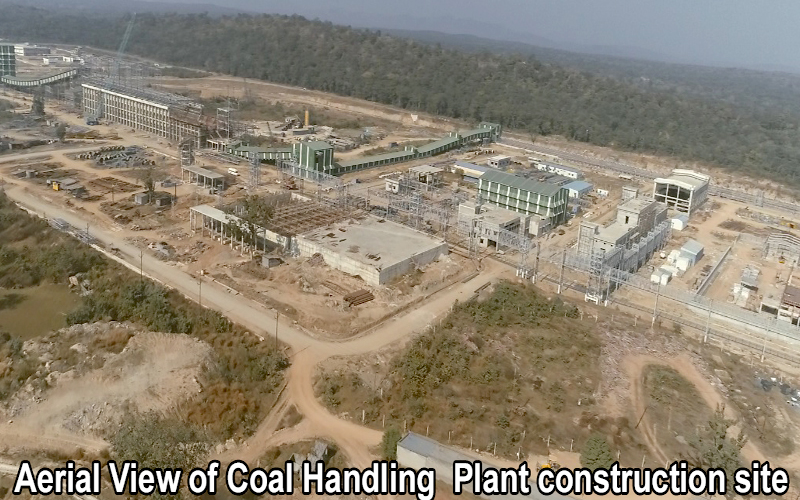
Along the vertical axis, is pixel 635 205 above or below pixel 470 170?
above

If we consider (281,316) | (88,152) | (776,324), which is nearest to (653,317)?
(776,324)

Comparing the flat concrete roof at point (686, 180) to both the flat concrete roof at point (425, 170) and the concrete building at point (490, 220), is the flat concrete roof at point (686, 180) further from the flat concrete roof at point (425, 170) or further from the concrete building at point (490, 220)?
the flat concrete roof at point (425, 170)

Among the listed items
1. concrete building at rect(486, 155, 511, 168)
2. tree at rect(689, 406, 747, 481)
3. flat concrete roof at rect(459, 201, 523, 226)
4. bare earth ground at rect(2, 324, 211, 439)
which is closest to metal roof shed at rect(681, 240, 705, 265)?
flat concrete roof at rect(459, 201, 523, 226)

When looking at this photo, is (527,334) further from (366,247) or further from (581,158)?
(581,158)

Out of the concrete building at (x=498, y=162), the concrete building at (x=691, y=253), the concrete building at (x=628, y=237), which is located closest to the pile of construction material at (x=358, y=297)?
the concrete building at (x=628, y=237)

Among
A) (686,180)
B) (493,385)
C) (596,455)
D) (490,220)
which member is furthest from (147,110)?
(596,455)

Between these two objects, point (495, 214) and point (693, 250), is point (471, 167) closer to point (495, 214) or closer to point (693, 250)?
point (495, 214)
